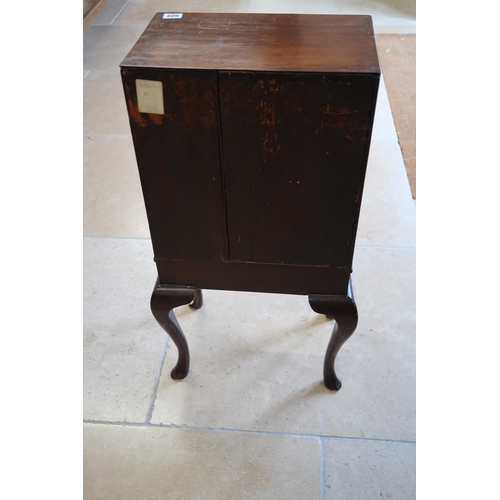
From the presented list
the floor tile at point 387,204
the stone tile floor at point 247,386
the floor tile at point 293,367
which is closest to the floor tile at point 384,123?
the floor tile at point 387,204

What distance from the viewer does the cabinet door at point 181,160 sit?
3.12ft

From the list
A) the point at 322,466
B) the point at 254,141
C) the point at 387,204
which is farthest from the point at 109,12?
the point at 322,466

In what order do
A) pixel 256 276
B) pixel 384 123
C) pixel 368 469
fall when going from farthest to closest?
pixel 384 123 < pixel 368 469 < pixel 256 276

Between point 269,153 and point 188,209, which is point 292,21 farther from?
point 188,209

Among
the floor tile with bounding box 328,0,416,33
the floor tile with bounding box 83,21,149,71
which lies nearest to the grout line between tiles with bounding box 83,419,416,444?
the floor tile with bounding box 83,21,149,71

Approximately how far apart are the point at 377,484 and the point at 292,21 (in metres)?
1.09

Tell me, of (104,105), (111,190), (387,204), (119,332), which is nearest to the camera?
(119,332)

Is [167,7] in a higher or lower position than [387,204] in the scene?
higher

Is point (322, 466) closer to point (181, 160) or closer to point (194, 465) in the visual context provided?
point (194, 465)

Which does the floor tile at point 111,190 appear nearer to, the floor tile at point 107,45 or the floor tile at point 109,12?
the floor tile at point 107,45

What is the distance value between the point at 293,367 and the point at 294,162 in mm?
744

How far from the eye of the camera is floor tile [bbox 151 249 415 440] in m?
1.45

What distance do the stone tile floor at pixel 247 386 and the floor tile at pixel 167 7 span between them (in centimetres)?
198

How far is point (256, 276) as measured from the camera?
1.23 meters
